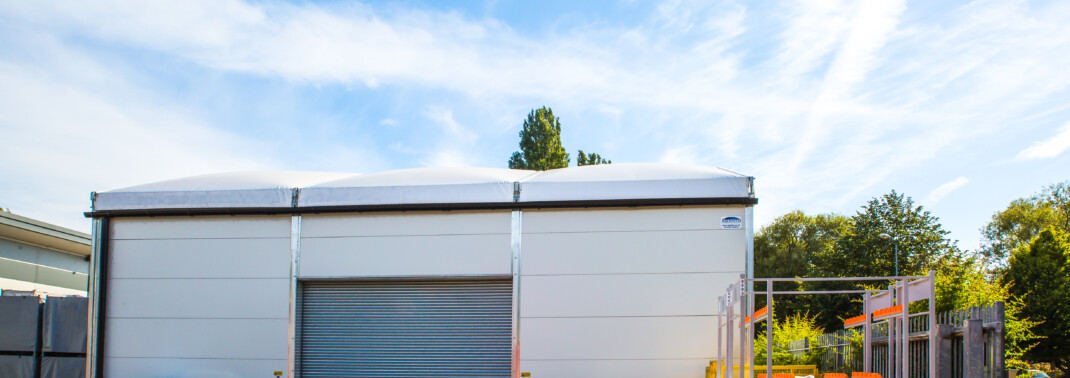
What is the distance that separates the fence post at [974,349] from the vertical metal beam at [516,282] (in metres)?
→ 8.11

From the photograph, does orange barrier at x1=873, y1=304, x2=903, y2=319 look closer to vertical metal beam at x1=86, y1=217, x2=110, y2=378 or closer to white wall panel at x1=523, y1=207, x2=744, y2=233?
white wall panel at x1=523, y1=207, x2=744, y2=233

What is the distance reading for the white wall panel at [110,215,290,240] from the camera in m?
16.5

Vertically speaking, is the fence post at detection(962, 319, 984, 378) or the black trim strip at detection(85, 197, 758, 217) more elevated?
the black trim strip at detection(85, 197, 758, 217)

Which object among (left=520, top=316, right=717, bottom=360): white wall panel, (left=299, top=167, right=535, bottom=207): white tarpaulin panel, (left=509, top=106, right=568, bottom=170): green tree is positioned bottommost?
(left=520, top=316, right=717, bottom=360): white wall panel

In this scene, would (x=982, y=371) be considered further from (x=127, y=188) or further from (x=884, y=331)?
(x=127, y=188)

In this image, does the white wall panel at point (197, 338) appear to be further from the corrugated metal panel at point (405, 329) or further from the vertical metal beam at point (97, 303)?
the corrugated metal panel at point (405, 329)

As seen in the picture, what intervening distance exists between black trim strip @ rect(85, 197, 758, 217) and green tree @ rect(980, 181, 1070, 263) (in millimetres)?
50229

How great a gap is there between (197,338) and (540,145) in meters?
32.5

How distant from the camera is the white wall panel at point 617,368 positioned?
15086mm

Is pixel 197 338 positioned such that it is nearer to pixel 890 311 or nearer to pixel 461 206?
pixel 461 206

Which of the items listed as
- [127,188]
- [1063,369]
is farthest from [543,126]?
[127,188]

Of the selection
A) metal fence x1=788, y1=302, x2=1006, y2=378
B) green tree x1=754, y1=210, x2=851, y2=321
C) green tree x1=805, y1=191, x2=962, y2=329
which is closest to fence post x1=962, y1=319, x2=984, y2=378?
metal fence x1=788, y1=302, x2=1006, y2=378

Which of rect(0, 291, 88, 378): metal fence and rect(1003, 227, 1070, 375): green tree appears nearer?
rect(0, 291, 88, 378): metal fence

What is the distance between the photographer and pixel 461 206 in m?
15.9
